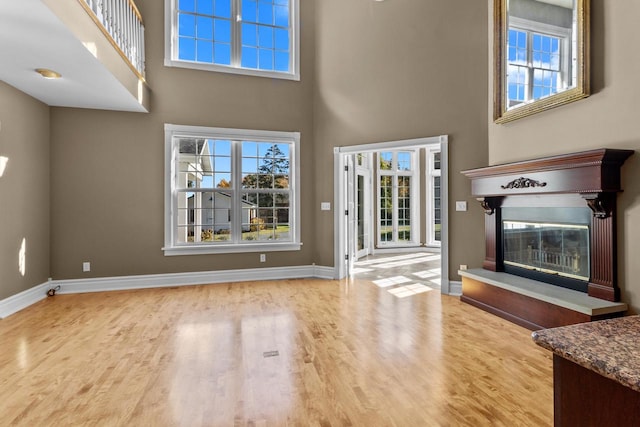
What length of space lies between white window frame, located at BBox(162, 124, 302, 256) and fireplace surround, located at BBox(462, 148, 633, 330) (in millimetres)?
2720

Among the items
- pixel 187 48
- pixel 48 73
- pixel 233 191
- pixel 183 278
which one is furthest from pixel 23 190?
pixel 187 48

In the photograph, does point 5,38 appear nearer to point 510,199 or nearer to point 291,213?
point 291,213

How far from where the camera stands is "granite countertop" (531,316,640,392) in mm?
755

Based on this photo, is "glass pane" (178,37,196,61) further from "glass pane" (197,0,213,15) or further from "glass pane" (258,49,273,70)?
"glass pane" (258,49,273,70)

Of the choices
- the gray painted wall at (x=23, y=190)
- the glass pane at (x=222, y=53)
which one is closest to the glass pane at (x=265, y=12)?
the glass pane at (x=222, y=53)

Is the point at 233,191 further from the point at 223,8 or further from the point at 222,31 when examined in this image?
the point at 223,8

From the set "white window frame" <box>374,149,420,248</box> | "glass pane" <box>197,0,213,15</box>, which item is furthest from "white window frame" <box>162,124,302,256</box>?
"white window frame" <box>374,149,420,248</box>

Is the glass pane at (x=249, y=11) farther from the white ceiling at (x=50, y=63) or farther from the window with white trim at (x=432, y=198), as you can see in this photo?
the window with white trim at (x=432, y=198)

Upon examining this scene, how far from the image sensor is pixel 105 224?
15.9ft

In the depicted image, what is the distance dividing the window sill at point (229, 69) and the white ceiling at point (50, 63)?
2.93 feet

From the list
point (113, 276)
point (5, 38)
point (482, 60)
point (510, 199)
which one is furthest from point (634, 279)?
point (113, 276)

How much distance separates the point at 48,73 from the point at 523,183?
16.4 feet

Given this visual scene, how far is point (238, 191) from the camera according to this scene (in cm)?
549

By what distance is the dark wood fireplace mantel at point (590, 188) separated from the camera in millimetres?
2742
